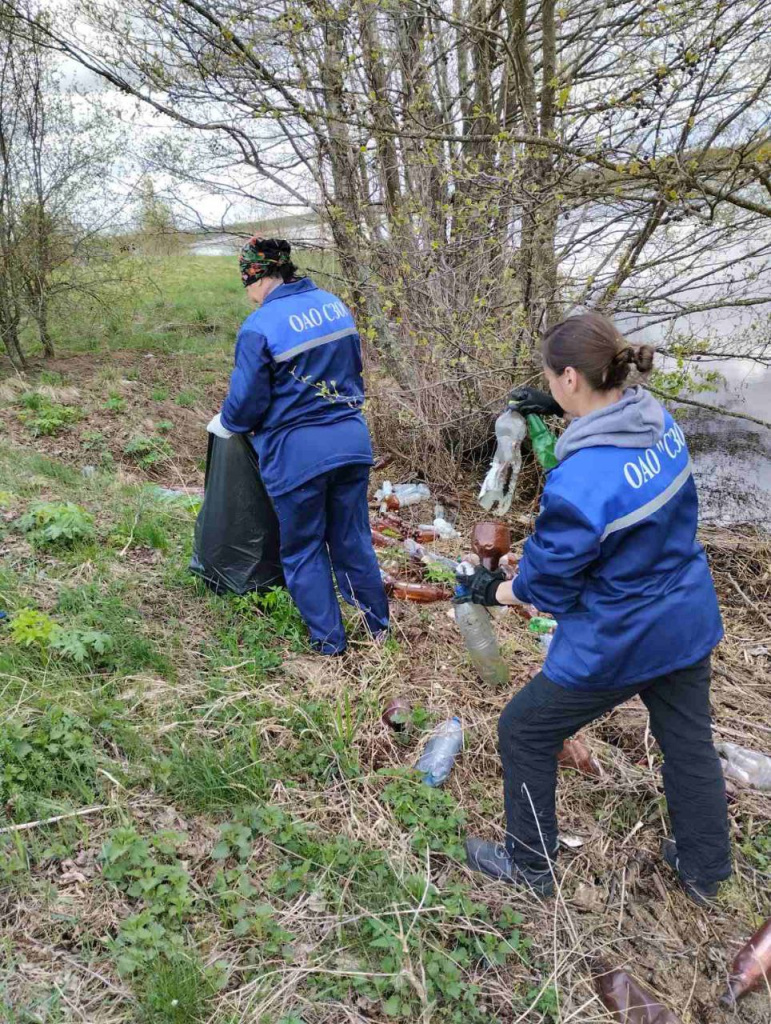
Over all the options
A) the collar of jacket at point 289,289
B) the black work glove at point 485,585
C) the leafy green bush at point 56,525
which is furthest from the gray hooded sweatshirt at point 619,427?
the leafy green bush at point 56,525

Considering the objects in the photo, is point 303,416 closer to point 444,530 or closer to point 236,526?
point 236,526

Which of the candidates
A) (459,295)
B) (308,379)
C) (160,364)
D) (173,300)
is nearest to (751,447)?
(459,295)

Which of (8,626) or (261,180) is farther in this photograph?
(261,180)

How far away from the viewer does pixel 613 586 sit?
171cm

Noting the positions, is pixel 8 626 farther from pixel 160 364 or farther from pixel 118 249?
pixel 118 249

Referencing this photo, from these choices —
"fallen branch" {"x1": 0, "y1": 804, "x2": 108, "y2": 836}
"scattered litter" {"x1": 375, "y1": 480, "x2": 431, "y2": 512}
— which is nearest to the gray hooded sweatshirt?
"fallen branch" {"x1": 0, "y1": 804, "x2": 108, "y2": 836}

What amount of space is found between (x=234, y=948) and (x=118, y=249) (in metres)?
8.47

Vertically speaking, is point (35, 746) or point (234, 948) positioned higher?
point (35, 746)

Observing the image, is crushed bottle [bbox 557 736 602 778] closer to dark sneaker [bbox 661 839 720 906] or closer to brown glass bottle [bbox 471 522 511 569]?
dark sneaker [bbox 661 839 720 906]

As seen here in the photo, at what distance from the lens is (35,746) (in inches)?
91.0

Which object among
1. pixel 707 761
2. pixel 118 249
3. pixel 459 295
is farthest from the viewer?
pixel 118 249

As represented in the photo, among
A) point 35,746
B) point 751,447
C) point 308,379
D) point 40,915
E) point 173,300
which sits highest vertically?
point 173,300

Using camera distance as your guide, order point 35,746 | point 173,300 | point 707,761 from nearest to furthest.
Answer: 1. point 707,761
2. point 35,746
3. point 173,300

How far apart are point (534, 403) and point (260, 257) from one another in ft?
4.65
